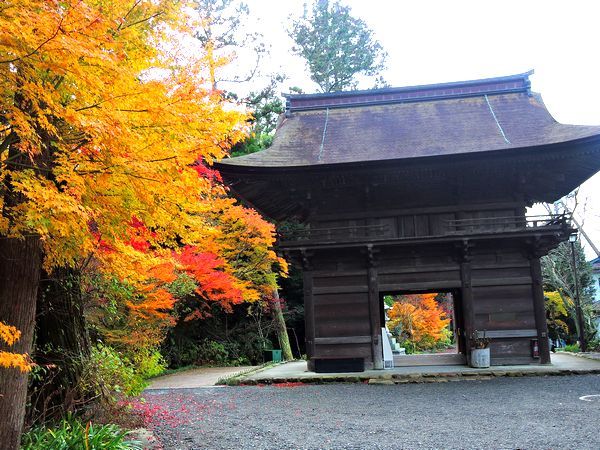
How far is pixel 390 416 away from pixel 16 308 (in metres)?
5.13

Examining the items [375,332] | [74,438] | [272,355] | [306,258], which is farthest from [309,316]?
[272,355]

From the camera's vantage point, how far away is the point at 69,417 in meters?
5.40

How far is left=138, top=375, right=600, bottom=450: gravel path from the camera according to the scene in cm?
552

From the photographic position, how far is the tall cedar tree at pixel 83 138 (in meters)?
3.47

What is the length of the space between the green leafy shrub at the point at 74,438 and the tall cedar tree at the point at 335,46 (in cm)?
2815

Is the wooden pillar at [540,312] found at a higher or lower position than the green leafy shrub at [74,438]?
higher

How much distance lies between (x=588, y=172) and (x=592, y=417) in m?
7.62

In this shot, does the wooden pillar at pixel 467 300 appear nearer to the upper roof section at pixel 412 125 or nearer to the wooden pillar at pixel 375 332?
the wooden pillar at pixel 375 332

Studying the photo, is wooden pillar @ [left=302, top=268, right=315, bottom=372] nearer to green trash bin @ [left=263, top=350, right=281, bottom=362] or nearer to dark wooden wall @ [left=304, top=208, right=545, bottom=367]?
dark wooden wall @ [left=304, top=208, right=545, bottom=367]

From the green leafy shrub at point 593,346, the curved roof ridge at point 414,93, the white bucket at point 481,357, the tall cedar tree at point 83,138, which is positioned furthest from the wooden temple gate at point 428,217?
the green leafy shrub at point 593,346

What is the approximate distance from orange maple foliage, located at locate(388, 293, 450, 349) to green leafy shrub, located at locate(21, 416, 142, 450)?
2240 cm

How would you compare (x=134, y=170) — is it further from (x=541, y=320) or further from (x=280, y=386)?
(x=541, y=320)

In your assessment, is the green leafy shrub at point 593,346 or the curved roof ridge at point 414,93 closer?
the curved roof ridge at point 414,93

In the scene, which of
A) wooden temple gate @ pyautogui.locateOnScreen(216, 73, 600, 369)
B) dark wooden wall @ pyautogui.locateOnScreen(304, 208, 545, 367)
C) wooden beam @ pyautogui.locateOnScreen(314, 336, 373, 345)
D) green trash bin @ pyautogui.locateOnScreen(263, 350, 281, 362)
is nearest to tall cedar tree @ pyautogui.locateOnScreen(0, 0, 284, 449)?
wooden temple gate @ pyautogui.locateOnScreen(216, 73, 600, 369)
